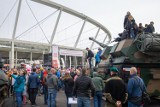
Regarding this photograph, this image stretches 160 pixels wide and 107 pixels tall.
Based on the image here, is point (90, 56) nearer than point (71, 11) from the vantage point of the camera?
Yes

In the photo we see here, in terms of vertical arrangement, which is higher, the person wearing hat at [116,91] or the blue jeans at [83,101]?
the person wearing hat at [116,91]

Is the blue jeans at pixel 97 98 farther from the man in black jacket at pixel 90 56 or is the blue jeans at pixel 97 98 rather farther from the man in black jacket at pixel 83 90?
the man in black jacket at pixel 90 56

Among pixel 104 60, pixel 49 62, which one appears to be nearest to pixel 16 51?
pixel 49 62

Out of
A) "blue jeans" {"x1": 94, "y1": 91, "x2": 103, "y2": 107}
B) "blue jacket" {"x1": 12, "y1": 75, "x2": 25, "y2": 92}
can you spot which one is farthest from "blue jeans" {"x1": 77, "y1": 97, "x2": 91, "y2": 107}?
"blue jacket" {"x1": 12, "y1": 75, "x2": 25, "y2": 92}

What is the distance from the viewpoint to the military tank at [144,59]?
12.0 meters

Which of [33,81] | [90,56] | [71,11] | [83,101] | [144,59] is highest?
[71,11]

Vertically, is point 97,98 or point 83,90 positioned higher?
point 83,90

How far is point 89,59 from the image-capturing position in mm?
20766

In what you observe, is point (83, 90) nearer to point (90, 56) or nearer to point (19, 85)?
point (19, 85)

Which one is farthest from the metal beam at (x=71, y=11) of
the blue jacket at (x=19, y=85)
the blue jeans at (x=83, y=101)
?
→ the blue jeans at (x=83, y=101)

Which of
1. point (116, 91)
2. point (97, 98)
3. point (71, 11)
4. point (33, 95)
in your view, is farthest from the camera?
point (71, 11)

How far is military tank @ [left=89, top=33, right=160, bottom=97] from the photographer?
39.5 ft

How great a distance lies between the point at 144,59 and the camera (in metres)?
12.4

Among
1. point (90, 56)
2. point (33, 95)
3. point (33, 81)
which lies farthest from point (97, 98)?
point (90, 56)
